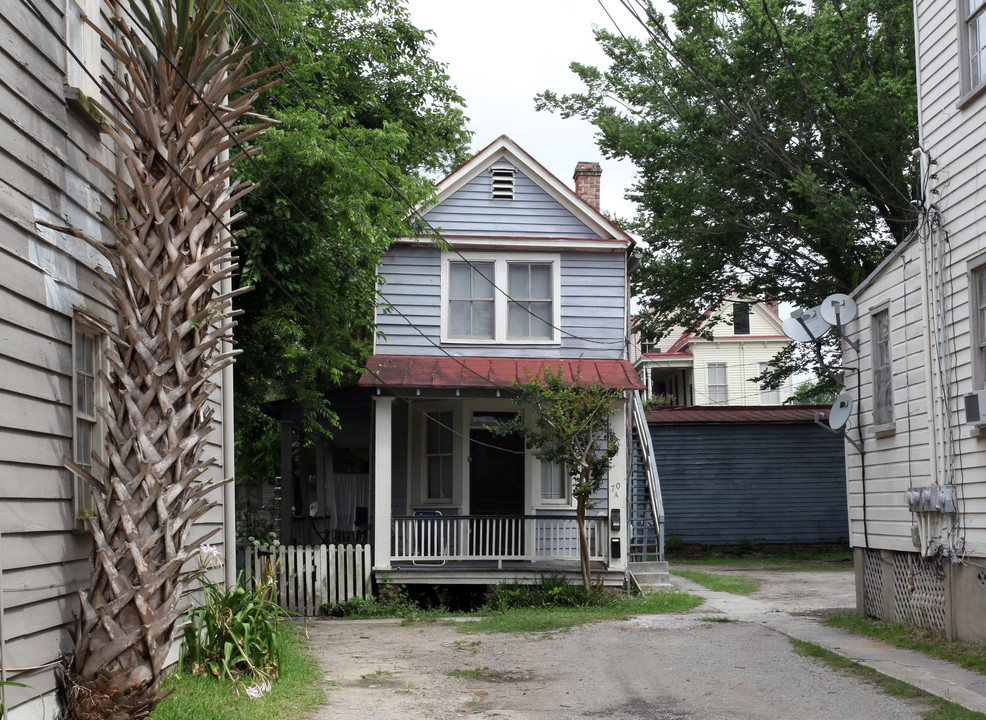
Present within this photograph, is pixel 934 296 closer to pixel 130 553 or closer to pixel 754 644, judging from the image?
pixel 754 644

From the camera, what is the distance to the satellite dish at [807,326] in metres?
12.8

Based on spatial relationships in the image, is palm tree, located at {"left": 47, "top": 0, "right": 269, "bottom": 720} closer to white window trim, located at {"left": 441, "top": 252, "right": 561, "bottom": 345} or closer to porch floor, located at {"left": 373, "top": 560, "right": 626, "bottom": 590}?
porch floor, located at {"left": 373, "top": 560, "right": 626, "bottom": 590}

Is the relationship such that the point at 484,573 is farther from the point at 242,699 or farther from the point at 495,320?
the point at 242,699

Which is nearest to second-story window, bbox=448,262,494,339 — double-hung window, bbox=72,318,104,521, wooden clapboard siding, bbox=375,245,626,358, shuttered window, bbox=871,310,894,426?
wooden clapboard siding, bbox=375,245,626,358

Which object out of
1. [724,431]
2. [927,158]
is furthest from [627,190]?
[927,158]

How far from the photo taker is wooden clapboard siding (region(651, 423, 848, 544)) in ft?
78.5

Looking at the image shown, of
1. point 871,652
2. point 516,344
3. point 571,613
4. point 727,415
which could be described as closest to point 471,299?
point 516,344

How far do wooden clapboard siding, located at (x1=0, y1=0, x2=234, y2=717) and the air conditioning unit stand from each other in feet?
26.1

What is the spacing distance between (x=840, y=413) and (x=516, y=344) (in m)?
5.72

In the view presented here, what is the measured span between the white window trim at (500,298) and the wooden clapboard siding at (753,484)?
848 cm

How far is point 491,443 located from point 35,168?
11488 mm

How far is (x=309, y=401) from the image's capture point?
15.6 metres

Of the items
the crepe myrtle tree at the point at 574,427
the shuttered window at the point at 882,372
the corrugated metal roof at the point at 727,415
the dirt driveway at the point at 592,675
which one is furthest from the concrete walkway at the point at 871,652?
the corrugated metal roof at the point at 727,415

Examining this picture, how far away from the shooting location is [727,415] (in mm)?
24250
